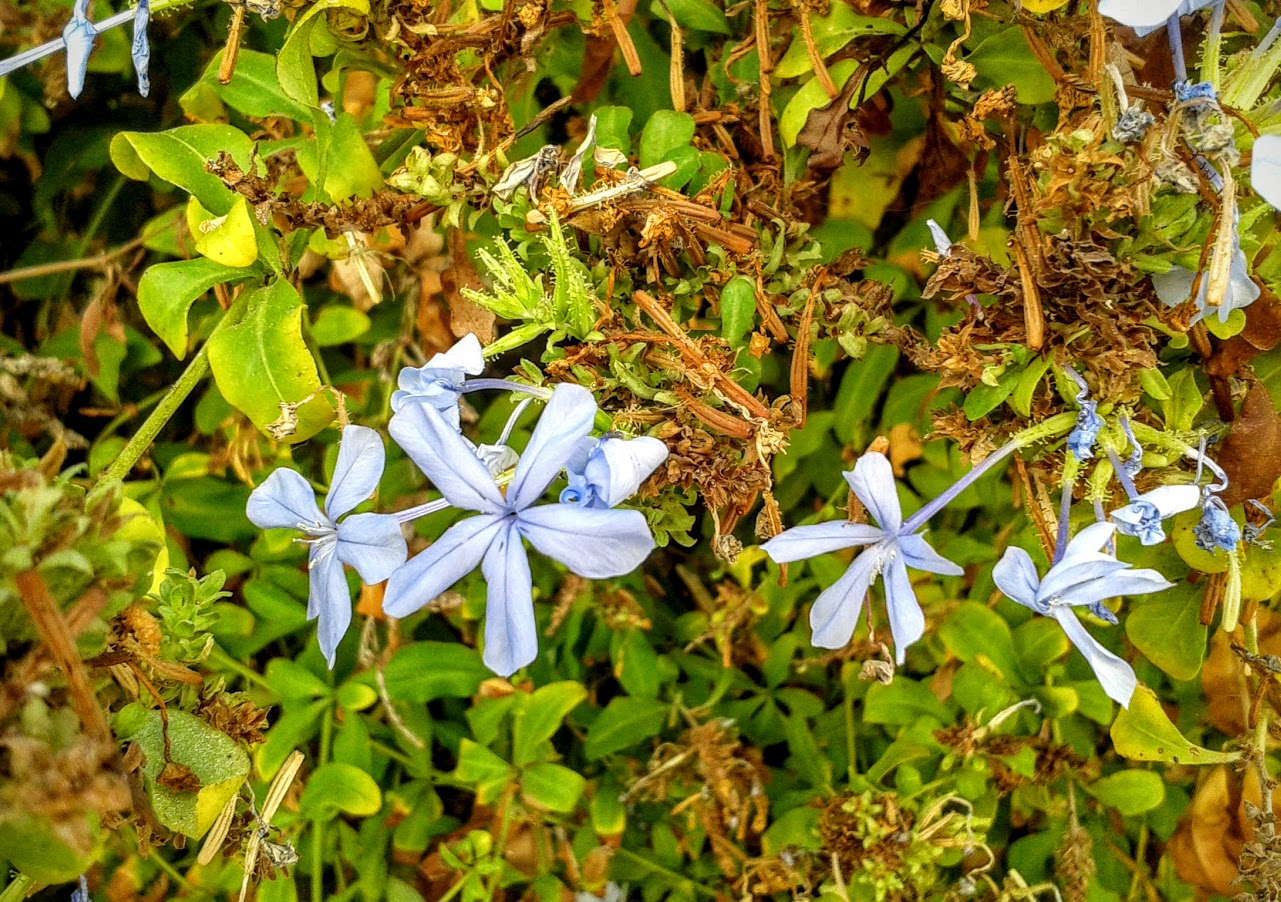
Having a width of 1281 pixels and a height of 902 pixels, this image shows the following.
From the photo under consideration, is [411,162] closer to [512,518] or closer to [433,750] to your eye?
Result: [512,518]

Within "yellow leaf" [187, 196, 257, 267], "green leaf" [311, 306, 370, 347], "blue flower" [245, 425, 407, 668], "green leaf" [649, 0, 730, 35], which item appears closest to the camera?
"blue flower" [245, 425, 407, 668]

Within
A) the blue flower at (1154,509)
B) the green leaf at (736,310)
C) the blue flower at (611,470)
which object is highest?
the green leaf at (736,310)

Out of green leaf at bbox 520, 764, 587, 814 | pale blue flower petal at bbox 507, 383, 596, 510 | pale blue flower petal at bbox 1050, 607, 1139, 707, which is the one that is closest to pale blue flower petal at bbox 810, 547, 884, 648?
pale blue flower petal at bbox 1050, 607, 1139, 707

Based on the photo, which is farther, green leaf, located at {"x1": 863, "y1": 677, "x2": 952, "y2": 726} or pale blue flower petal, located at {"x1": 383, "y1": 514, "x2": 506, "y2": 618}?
green leaf, located at {"x1": 863, "y1": 677, "x2": 952, "y2": 726}

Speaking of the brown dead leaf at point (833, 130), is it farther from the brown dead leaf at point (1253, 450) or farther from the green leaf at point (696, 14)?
the brown dead leaf at point (1253, 450)

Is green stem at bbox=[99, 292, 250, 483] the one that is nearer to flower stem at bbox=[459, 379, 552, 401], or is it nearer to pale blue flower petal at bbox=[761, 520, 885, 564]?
flower stem at bbox=[459, 379, 552, 401]

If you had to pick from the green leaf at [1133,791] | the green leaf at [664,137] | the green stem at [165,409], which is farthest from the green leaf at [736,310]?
the green leaf at [1133,791]
